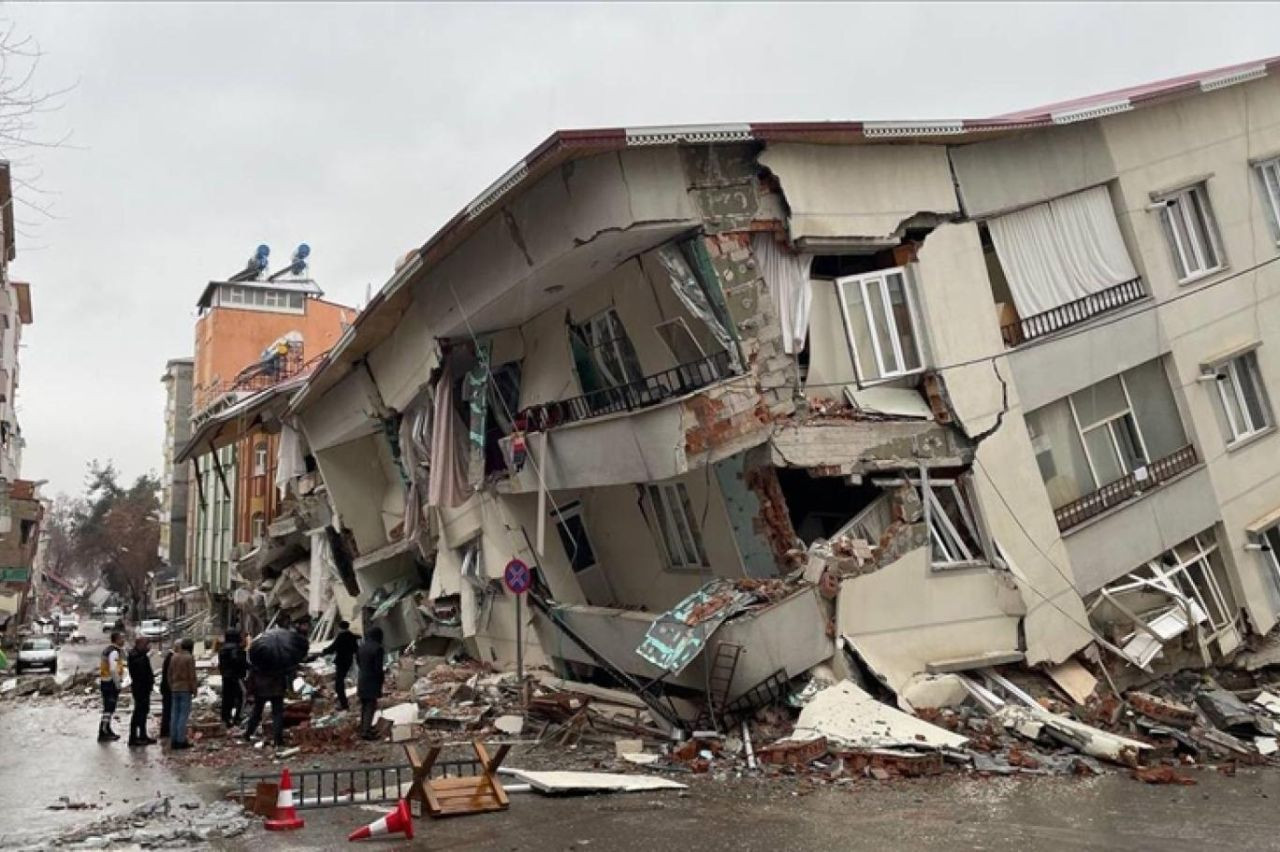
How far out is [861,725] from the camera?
9844 millimetres

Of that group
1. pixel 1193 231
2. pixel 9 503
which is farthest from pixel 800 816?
pixel 9 503

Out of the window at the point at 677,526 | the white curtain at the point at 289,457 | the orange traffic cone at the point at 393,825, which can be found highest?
the white curtain at the point at 289,457

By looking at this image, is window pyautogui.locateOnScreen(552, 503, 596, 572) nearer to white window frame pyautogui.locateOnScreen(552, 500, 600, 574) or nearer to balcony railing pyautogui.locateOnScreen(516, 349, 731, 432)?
white window frame pyautogui.locateOnScreen(552, 500, 600, 574)

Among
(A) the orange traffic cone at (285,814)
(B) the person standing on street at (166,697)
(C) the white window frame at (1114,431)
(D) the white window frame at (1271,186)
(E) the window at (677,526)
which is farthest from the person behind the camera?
(D) the white window frame at (1271,186)

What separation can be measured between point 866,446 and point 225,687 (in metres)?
8.92

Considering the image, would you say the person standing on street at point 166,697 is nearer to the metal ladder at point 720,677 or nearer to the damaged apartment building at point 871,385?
the damaged apartment building at point 871,385

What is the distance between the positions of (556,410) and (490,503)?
2.77 metres

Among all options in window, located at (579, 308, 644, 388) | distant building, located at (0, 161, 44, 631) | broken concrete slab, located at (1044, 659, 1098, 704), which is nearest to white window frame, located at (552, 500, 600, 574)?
window, located at (579, 308, 644, 388)

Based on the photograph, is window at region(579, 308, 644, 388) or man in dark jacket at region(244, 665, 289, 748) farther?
window at region(579, 308, 644, 388)

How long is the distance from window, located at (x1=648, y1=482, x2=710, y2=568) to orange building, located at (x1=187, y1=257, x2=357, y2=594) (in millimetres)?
23201

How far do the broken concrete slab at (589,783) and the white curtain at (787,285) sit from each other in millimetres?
5207

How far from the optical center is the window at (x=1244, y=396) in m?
14.8

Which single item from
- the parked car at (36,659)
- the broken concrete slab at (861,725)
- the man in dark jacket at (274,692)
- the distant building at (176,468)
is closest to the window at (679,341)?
the broken concrete slab at (861,725)

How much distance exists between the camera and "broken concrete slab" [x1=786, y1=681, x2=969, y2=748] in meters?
9.67
